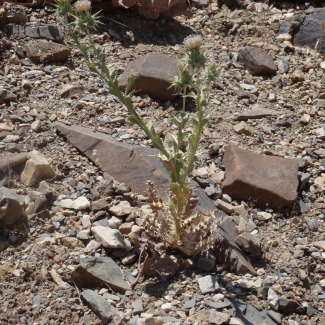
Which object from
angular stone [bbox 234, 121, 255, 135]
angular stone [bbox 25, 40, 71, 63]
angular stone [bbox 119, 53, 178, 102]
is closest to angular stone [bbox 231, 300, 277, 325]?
angular stone [bbox 234, 121, 255, 135]

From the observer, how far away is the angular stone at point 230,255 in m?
3.64

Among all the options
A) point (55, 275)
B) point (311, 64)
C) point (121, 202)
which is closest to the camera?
point (55, 275)

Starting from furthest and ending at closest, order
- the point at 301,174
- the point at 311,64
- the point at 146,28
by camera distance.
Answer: the point at 146,28 → the point at 311,64 → the point at 301,174

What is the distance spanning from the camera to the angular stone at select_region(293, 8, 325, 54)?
5.86m

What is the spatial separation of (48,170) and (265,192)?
1556mm

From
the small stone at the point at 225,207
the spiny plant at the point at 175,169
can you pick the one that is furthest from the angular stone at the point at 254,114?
the spiny plant at the point at 175,169

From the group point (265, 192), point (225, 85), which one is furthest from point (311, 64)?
point (265, 192)

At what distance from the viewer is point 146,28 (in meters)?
5.96

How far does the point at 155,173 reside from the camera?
425cm

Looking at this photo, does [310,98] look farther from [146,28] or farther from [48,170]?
[48,170]

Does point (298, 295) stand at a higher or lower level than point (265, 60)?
lower

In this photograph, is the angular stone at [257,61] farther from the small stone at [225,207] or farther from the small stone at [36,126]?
the small stone at [36,126]

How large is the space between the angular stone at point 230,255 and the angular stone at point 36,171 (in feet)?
4.17

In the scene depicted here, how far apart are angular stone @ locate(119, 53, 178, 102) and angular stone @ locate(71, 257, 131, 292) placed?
6.22 ft
